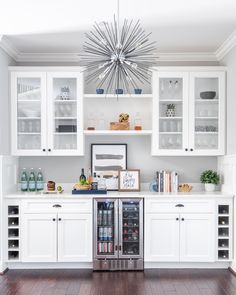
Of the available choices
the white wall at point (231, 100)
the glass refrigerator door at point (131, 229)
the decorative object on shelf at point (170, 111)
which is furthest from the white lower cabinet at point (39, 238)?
the white wall at point (231, 100)

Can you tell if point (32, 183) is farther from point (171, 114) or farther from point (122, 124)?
point (171, 114)

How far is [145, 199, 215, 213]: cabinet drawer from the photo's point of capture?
16.6 ft

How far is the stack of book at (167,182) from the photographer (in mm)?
5449

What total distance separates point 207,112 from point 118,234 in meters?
1.95

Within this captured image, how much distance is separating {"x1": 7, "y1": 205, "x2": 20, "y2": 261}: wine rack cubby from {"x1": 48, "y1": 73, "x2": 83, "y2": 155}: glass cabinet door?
2.92ft

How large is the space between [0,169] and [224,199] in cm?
273

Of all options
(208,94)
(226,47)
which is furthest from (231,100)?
(226,47)

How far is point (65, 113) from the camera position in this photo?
5383 mm

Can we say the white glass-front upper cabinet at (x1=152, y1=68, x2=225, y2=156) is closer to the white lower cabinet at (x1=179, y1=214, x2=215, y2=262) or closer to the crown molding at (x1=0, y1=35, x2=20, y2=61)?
the white lower cabinet at (x1=179, y1=214, x2=215, y2=262)

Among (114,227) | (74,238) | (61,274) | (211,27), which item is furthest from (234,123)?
(61,274)

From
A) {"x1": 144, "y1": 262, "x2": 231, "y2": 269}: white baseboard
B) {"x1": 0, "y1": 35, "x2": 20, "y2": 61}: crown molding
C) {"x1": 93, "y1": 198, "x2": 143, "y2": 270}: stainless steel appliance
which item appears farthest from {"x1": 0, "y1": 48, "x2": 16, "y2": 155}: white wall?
{"x1": 144, "y1": 262, "x2": 231, "y2": 269}: white baseboard

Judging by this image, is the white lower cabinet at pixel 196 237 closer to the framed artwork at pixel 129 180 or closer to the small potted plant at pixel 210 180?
the small potted plant at pixel 210 180

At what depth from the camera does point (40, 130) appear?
5352mm

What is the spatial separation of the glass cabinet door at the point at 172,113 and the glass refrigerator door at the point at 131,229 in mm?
843
